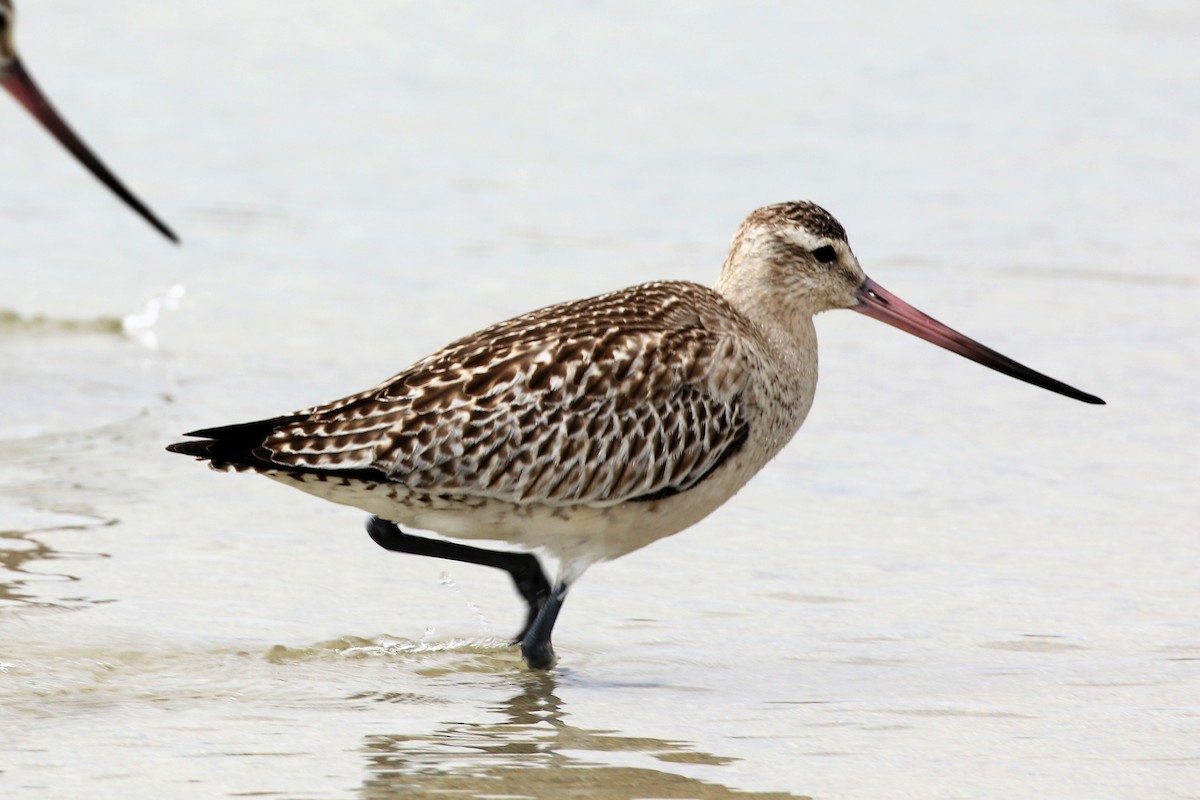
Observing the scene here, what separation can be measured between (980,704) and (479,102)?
34.4 feet

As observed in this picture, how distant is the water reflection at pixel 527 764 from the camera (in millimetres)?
5715

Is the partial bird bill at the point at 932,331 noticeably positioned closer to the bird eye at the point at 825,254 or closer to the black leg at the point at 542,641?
the bird eye at the point at 825,254

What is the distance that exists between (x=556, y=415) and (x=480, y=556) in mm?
779

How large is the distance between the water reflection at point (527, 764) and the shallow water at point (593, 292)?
2 cm

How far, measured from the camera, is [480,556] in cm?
742

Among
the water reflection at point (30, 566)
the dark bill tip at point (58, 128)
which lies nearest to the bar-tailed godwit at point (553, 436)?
the water reflection at point (30, 566)

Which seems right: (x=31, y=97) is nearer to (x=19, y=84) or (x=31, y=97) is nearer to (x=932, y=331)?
(x=19, y=84)

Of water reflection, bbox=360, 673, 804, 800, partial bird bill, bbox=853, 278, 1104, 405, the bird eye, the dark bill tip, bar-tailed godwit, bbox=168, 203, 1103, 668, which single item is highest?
the dark bill tip

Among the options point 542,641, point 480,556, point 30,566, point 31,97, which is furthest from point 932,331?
point 31,97

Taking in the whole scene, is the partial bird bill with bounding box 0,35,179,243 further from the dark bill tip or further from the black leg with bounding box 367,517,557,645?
the black leg with bounding box 367,517,557,645

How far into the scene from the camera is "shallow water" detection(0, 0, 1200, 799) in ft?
20.5

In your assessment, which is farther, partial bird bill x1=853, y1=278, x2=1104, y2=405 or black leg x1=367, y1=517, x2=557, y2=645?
partial bird bill x1=853, y1=278, x2=1104, y2=405

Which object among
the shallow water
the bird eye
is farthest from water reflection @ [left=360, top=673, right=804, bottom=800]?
the bird eye

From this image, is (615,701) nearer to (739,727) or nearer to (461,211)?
(739,727)
